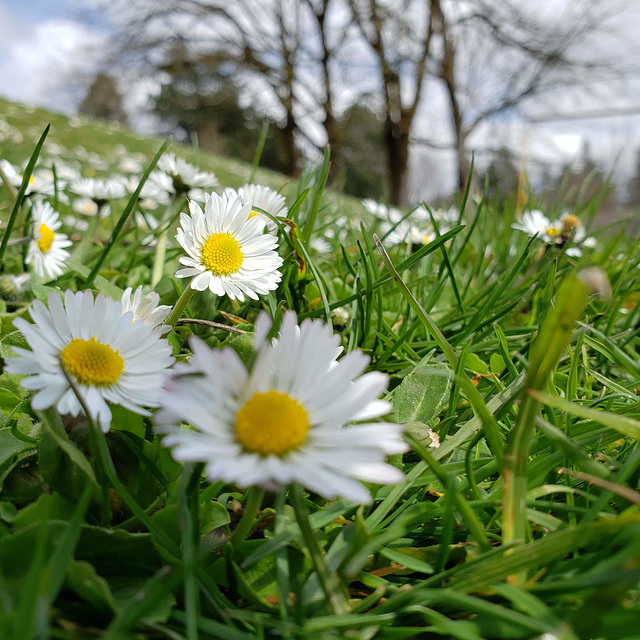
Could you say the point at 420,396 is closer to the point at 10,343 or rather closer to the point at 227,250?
the point at 227,250

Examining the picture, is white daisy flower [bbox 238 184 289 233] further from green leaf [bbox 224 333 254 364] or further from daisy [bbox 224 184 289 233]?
green leaf [bbox 224 333 254 364]

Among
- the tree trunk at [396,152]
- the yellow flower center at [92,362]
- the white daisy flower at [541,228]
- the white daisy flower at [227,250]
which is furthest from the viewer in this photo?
the tree trunk at [396,152]

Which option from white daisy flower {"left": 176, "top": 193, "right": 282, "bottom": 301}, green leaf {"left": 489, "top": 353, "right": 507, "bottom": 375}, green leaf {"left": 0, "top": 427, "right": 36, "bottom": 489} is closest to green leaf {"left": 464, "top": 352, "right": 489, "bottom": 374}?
green leaf {"left": 489, "top": 353, "right": 507, "bottom": 375}

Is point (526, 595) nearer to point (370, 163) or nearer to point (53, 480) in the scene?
point (53, 480)

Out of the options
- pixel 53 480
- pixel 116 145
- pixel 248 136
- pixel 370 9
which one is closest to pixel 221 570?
pixel 53 480

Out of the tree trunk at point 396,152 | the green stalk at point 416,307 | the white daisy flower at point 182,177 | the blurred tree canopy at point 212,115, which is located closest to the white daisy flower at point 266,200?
the white daisy flower at point 182,177

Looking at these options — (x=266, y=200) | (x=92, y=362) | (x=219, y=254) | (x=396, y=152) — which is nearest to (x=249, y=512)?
(x=92, y=362)

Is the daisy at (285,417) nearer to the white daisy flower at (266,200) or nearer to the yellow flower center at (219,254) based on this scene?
the yellow flower center at (219,254)
